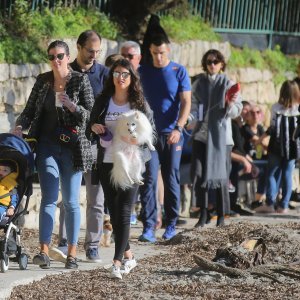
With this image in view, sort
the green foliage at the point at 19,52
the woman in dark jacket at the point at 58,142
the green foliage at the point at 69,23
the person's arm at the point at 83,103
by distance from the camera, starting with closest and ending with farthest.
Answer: the person's arm at the point at 83,103
the woman in dark jacket at the point at 58,142
the green foliage at the point at 19,52
the green foliage at the point at 69,23

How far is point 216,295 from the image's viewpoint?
8.34 meters

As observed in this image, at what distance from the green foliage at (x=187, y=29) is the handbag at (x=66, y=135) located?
7219mm

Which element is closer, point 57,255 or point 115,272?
point 115,272

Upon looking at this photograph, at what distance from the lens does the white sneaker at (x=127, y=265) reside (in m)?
8.99

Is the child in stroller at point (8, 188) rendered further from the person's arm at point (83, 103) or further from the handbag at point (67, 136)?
the person's arm at point (83, 103)

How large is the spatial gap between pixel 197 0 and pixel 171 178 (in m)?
6.67

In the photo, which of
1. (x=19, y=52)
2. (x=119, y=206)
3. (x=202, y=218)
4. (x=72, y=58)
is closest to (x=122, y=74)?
(x=119, y=206)

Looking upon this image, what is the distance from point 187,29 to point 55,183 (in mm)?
7957

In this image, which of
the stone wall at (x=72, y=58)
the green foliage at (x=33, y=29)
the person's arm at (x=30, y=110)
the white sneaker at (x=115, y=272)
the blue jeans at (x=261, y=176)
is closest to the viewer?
the white sneaker at (x=115, y=272)

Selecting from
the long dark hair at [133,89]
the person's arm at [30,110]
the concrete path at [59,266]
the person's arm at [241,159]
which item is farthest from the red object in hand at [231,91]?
the person's arm at [30,110]

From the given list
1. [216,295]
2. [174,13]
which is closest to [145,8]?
[174,13]

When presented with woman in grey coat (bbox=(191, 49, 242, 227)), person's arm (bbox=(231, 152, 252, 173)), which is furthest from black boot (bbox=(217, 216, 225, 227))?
person's arm (bbox=(231, 152, 252, 173))

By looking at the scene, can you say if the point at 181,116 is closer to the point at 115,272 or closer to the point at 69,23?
the point at 115,272

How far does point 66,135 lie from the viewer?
9.24 m
